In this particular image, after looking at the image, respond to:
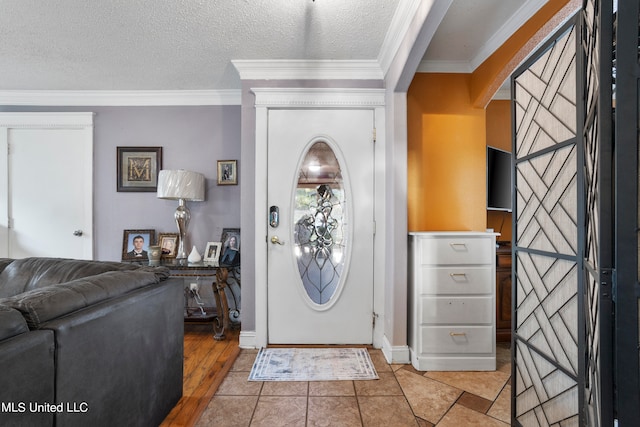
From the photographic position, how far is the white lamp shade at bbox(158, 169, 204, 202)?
8.62ft

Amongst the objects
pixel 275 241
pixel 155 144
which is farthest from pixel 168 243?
pixel 275 241

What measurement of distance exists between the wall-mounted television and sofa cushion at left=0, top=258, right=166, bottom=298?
9.09 ft

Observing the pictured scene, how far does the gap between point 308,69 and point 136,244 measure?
239 cm

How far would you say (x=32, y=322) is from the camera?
2.98 ft

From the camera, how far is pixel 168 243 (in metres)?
2.96

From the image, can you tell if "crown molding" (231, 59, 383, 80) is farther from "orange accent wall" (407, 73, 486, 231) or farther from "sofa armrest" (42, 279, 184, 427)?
"sofa armrest" (42, 279, 184, 427)

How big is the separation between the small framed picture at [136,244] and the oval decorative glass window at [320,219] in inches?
63.6

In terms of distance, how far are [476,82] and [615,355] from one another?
7.29 ft

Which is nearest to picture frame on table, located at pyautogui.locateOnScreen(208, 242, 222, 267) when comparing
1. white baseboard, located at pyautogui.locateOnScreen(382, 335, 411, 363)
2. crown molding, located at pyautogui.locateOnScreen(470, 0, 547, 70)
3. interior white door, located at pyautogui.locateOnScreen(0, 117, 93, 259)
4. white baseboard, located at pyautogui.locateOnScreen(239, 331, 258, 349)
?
white baseboard, located at pyautogui.locateOnScreen(239, 331, 258, 349)

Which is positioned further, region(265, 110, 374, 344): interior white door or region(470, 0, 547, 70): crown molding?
region(265, 110, 374, 344): interior white door

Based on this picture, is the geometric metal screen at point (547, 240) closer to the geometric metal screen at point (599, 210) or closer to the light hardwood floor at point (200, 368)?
the geometric metal screen at point (599, 210)

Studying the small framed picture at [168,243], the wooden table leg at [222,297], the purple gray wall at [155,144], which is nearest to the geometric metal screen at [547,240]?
the wooden table leg at [222,297]

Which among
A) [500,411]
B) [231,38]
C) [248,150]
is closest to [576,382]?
[500,411]

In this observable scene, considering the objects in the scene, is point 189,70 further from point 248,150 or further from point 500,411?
point 500,411
